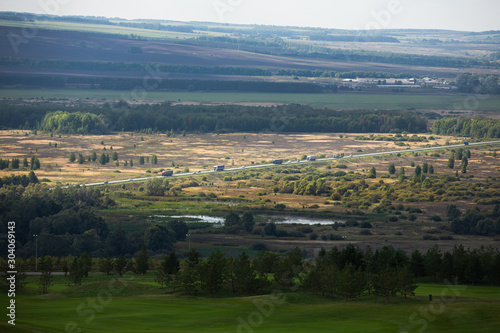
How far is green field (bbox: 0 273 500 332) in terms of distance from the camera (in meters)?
36.6

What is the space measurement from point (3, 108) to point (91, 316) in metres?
118

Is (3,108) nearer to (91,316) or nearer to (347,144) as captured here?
(347,144)

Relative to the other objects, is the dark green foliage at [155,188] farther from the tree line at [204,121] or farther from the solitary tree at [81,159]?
the tree line at [204,121]

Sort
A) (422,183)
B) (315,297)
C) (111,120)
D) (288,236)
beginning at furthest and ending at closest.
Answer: (111,120) → (422,183) → (288,236) → (315,297)

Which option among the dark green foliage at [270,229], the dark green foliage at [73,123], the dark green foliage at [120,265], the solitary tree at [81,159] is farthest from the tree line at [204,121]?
the dark green foliage at [120,265]

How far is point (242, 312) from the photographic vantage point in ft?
132

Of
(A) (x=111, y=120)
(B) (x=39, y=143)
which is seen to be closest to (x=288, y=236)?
(B) (x=39, y=143)

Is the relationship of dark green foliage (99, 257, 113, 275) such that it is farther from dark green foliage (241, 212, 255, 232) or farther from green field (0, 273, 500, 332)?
dark green foliage (241, 212, 255, 232)

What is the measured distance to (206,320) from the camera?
38.5m

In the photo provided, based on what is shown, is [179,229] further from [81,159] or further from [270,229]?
[81,159]


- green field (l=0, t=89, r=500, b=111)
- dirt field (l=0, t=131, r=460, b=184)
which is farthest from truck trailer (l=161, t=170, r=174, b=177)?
green field (l=0, t=89, r=500, b=111)

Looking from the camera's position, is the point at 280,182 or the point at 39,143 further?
the point at 39,143

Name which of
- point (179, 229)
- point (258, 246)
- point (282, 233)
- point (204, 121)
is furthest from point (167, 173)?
point (204, 121)

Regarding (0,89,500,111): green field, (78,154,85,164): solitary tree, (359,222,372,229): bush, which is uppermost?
(0,89,500,111): green field
